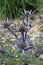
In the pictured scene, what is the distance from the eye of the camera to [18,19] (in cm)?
338

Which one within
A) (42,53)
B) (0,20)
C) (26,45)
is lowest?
(0,20)

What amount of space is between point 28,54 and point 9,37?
0.62 metres

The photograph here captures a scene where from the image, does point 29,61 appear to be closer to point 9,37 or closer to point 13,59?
point 13,59

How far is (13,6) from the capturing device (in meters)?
3.39

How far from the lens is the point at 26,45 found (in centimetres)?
187

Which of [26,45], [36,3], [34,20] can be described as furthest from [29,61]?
[36,3]

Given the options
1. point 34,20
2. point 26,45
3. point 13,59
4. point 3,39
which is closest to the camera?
point 26,45

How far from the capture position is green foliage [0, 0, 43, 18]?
3.34m

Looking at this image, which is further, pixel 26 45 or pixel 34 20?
pixel 34 20

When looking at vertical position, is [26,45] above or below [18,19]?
above

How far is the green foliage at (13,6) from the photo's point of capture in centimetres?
334

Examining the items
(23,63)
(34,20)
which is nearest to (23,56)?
(23,63)

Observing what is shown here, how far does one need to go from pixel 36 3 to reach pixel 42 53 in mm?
1383

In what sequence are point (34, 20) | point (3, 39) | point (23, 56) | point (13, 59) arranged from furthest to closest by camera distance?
point (34, 20)
point (3, 39)
point (13, 59)
point (23, 56)
